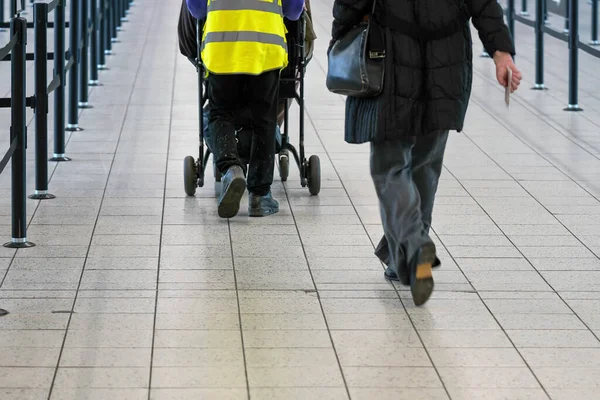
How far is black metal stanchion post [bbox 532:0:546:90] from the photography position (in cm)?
1030

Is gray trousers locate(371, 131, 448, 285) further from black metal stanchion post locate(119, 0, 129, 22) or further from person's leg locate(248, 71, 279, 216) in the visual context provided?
black metal stanchion post locate(119, 0, 129, 22)

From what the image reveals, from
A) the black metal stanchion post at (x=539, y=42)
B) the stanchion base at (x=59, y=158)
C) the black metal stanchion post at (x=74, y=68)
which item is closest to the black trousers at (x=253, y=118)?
the stanchion base at (x=59, y=158)

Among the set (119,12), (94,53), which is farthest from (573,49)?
(119,12)

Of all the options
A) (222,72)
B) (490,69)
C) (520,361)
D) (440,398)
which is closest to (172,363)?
(440,398)

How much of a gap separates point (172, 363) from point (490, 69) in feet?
27.6

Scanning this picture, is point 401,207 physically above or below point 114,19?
below

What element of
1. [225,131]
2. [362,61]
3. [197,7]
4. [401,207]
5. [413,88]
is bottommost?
[401,207]

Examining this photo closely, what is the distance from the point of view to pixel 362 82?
4.51m

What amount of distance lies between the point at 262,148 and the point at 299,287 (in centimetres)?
136

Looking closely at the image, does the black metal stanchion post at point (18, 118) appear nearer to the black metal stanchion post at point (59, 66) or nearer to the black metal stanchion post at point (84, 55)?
the black metal stanchion post at point (59, 66)

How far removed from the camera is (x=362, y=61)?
4.50 m

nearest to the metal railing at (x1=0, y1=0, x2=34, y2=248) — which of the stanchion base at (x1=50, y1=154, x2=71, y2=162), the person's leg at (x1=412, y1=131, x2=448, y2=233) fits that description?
the person's leg at (x1=412, y1=131, x2=448, y2=233)

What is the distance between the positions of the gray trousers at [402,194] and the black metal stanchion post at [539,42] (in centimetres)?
577

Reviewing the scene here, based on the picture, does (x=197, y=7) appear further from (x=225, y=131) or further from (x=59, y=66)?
(x=59, y=66)
